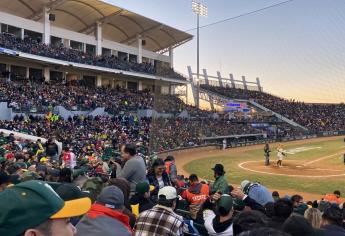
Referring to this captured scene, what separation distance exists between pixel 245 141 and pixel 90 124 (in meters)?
16.4

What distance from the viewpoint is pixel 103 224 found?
3250 mm

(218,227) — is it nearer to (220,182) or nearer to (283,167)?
(220,182)

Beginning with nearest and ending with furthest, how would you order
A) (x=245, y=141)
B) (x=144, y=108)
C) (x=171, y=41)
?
(x=245, y=141) < (x=144, y=108) < (x=171, y=41)

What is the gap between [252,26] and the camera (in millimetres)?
26797

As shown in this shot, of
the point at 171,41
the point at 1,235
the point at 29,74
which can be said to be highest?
the point at 171,41

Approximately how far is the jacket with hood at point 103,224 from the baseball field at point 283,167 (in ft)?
51.4

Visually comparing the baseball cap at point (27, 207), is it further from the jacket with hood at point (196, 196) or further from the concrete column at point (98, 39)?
the concrete column at point (98, 39)

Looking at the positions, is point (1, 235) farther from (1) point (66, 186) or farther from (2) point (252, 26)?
(2) point (252, 26)

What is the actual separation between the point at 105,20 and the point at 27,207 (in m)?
52.0

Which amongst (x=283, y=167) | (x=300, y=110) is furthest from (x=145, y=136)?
(x=300, y=110)

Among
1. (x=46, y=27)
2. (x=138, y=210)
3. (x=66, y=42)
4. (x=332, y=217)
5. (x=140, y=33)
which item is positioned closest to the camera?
(x=332, y=217)

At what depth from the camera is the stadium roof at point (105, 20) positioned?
143ft

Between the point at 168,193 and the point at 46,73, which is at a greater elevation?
the point at 46,73

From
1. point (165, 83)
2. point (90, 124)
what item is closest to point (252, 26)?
point (165, 83)
